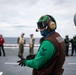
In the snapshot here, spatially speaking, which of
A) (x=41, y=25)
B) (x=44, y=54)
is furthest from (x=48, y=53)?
(x=41, y=25)

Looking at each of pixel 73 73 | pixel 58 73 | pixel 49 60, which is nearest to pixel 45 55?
pixel 49 60

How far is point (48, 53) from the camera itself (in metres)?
3.48

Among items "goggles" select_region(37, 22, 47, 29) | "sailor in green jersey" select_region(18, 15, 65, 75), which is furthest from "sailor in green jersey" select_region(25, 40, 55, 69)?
"goggles" select_region(37, 22, 47, 29)

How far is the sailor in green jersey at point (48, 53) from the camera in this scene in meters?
3.50

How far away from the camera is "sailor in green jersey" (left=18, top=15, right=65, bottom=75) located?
11.5ft

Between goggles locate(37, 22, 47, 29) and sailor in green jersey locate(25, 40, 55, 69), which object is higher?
goggles locate(37, 22, 47, 29)

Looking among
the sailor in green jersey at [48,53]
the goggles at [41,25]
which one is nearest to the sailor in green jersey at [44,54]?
the sailor in green jersey at [48,53]

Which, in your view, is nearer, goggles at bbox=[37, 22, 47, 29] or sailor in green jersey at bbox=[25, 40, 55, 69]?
sailor in green jersey at bbox=[25, 40, 55, 69]

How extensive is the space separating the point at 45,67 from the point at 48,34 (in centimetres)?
43

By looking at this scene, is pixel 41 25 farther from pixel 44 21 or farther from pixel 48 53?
pixel 48 53

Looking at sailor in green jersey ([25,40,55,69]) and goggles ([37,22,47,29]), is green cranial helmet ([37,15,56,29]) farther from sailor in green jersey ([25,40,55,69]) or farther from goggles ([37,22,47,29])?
sailor in green jersey ([25,40,55,69])

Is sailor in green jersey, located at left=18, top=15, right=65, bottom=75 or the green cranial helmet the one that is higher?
the green cranial helmet

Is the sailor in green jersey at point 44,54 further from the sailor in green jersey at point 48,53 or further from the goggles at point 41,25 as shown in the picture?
the goggles at point 41,25

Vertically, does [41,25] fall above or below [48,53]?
above
